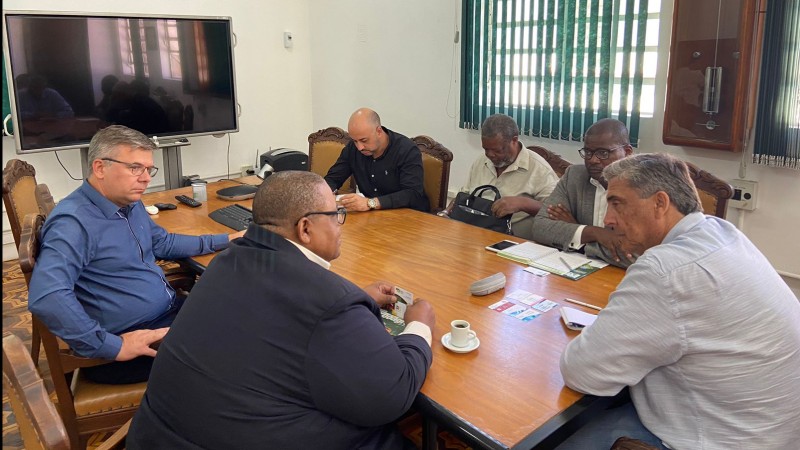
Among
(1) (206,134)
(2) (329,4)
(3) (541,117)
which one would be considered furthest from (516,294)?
(2) (329,4)

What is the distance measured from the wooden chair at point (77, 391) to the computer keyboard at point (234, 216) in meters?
0.95

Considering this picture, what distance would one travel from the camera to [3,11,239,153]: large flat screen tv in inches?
155

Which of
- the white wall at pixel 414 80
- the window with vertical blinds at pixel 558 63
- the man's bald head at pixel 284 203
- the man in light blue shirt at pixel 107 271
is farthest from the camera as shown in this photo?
the window with vertical blinds at pixel 558 63

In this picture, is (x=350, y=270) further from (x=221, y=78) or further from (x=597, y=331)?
(x=221, y=78)

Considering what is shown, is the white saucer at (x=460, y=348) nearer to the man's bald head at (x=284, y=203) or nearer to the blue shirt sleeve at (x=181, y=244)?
the man's bald head at (x=284, y=203)

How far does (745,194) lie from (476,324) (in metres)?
2.28

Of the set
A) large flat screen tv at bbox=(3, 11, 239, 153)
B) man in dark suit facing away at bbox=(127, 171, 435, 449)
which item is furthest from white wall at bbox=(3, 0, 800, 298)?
man in dark suit facing away at bbox=(127, 171, 435, 449)

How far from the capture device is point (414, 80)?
16.2 feet

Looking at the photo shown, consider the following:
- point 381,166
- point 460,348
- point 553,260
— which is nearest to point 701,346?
point 460,348

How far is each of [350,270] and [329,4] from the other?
3.92 m

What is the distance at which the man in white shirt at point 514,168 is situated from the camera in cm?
295

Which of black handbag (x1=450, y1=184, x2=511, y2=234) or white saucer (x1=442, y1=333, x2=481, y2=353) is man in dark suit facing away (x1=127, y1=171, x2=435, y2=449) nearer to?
white saucer (x1=442, y1=333, x2=481, y2=353)

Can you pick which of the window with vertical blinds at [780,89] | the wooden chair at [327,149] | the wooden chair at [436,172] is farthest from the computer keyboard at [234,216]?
the window with vertical blinds at [780,89]

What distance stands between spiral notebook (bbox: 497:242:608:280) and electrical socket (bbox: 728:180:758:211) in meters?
1.52
